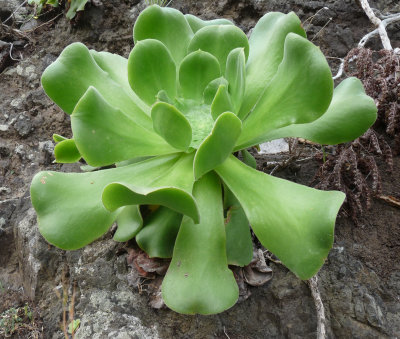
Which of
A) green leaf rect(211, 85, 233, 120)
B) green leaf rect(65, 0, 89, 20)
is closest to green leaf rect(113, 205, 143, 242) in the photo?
green leaf rect(211, 85, 233, 120)

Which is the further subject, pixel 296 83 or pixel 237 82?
pixel 237 82

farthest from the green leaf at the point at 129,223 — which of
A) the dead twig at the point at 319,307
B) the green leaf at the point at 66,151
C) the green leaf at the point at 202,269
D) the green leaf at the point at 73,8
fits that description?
the green leaf at the point at 73,8

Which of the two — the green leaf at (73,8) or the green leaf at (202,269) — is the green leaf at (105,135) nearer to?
the green leaf at (202,269)

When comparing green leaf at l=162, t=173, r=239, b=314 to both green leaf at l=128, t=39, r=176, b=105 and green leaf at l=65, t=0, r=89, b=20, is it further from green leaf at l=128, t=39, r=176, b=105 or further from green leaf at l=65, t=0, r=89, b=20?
green leaf at l=65, t=0, r=89, b=20

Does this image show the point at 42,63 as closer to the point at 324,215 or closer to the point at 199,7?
the point at 199,7

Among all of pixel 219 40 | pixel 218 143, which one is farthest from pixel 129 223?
pixel 219 40

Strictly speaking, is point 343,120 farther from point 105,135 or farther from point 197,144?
point 105,135

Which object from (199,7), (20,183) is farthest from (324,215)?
(199,7)
